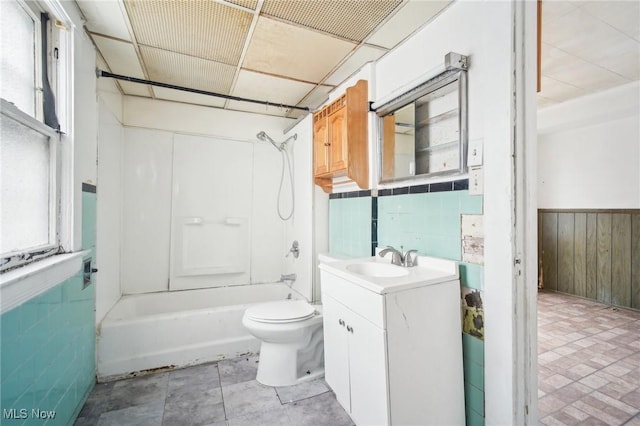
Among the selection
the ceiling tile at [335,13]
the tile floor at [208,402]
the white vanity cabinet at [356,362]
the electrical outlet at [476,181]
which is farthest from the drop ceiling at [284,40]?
the tile floor at [208,402]

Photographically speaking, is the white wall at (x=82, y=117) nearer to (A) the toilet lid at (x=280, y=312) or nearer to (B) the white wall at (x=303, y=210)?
(A) the toilet lid at (x=280, y=312)

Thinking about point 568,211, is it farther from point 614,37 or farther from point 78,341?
point 78,341

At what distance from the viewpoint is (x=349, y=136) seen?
208 cm

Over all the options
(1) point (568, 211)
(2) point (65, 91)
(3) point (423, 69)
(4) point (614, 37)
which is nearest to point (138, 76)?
(2) point (65, 91)

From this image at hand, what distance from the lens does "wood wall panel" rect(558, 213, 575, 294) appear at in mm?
3881

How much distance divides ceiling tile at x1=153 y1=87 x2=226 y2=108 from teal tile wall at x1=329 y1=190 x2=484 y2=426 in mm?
→ 1648

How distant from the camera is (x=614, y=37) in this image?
2.19 m

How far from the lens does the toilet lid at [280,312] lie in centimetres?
195

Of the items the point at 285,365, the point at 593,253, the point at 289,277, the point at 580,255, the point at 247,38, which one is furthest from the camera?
the point at 580,255

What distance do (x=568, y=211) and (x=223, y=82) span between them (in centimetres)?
448

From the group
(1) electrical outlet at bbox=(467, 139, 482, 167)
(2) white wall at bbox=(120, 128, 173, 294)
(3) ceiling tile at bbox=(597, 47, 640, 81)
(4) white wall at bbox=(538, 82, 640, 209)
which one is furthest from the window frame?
(4) white wall at bbox=(538, 82, 640, 209)

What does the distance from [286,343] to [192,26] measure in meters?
2.05

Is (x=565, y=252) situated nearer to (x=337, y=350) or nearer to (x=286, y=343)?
(x=337, y=350)

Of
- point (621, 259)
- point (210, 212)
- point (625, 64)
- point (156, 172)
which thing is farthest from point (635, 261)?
point (156, 172)
